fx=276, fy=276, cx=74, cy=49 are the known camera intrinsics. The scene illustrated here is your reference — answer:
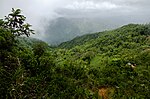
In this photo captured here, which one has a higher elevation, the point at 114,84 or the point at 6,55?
A: the point at 6,55

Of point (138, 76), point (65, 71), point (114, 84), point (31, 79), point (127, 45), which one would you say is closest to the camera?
point (31, 79)

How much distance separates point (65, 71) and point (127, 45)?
295 feet

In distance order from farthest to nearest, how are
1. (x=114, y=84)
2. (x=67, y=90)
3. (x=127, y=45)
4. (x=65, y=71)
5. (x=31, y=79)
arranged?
(x=127, y=45) → (x=114, y=84) → (x=65, y=71) → (x=67, y=90) → (x=31, y=79)

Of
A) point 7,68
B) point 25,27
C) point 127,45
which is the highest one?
point 25,27

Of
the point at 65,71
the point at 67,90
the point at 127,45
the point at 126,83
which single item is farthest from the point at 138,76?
the point at 127,45

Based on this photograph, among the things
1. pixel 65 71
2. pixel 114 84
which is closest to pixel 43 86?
pixel 65 71

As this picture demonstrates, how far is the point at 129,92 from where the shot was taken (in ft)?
125

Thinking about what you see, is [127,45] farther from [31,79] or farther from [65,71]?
[31,79]

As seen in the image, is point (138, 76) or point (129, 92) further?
point (138, 76)

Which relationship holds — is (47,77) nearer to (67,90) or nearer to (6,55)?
(67,90)

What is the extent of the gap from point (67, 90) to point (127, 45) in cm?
9460

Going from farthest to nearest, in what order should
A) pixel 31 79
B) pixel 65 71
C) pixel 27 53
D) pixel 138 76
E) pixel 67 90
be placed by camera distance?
pixel 138 76 → pixel 65 71 → pixel 27 53 → pixel 67 90 → pixel 31 79

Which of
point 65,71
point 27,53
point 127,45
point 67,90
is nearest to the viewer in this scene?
point 67,90

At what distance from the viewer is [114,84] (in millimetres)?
39656
